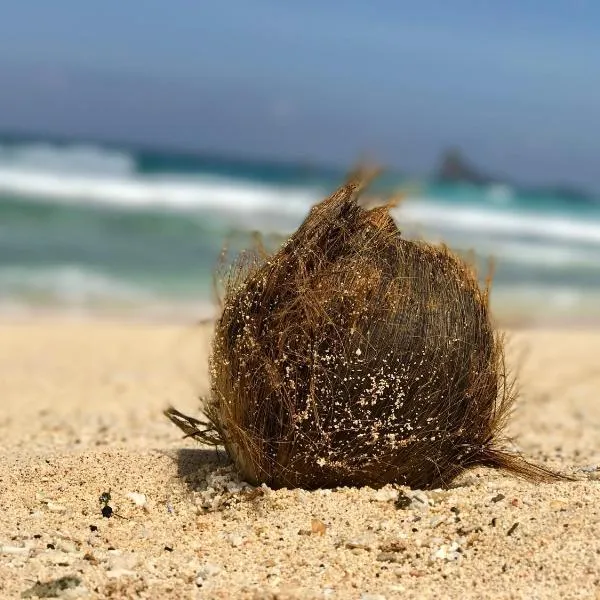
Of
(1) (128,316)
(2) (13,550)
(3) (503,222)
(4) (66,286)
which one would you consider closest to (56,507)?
(2) (13,550)

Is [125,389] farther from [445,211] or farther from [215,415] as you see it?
[445,211]

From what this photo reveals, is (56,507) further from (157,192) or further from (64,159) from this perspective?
(64,159)

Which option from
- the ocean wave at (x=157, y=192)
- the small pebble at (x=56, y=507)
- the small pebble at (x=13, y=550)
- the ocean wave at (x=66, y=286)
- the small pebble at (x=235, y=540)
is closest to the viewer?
the small pebble at (x=13, y=550)

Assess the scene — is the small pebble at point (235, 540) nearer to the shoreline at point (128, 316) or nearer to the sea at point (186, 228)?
the sea at point (186, 228)

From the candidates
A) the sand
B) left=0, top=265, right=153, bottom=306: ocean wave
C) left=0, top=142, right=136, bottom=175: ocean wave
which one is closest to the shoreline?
A: left=0, top=265, right=153, bottom=306: ocean wave

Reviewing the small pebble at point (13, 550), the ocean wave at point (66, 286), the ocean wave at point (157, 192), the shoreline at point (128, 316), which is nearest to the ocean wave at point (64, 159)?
the ocean wave at point (157, 192)
